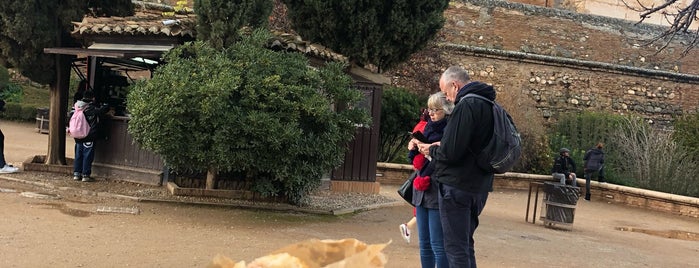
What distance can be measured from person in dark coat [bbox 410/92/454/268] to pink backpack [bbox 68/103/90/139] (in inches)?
286

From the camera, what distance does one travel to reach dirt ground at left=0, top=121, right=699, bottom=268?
21.4ft

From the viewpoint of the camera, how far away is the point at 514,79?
24922 mm

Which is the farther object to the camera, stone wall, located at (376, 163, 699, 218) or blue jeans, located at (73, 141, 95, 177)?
stone wall, located at (376, 163, 699, 218)

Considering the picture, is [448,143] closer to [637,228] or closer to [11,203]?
[11,203]

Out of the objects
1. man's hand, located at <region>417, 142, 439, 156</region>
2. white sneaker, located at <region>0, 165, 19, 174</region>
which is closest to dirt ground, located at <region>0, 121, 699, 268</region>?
white sneaker, located at <region>0, 165, 19, 174</region>

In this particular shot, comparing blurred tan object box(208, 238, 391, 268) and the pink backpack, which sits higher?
blurred tan object box(208, 238, 391, 268)

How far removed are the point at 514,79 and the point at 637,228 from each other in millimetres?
11415

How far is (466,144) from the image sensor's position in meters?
4.69

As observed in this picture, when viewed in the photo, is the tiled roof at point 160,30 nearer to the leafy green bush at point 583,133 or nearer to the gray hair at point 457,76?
the gray hair at point 457,76

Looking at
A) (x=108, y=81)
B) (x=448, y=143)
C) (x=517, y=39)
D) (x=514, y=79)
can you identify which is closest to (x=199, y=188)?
(x=108, y=81)

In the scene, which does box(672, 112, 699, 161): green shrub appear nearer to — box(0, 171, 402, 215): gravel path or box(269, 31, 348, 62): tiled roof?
box(0, 171, 402, 215): gravel path

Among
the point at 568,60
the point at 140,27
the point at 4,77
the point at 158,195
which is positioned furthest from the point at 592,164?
the point at 4,77

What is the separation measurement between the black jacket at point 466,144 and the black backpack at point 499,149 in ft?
0.16

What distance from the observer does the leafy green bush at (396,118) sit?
18.2 metres
